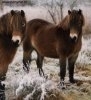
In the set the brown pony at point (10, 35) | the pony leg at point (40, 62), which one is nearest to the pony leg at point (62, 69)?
the pony leg at point (40, 62)

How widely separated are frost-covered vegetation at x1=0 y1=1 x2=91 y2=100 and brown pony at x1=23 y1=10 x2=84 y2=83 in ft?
0.12

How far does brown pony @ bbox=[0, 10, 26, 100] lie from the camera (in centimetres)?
189

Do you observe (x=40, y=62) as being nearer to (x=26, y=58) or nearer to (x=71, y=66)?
(x=26, y=58)

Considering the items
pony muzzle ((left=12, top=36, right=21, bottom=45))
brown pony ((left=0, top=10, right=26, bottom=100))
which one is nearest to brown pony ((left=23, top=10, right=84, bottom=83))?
brown pony ((left=0, top=10, right=26, bottom=100))

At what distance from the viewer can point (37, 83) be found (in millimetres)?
2061

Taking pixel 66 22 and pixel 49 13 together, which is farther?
pixel 49 13

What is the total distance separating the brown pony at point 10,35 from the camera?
1.89m

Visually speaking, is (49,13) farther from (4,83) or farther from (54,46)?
(4,83)

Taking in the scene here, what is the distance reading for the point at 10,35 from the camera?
1.96 m

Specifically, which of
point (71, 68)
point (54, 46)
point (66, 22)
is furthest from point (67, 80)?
point (66, 22)

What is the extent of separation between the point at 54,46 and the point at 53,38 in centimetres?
5

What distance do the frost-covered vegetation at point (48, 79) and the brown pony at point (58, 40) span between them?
36mm

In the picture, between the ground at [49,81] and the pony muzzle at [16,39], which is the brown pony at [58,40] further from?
the pony muzzle at [16,39]

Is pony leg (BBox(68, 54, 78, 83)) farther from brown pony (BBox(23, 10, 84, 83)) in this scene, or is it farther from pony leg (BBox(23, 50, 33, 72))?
pony leg (BBox(23, 50, 33, 72))
